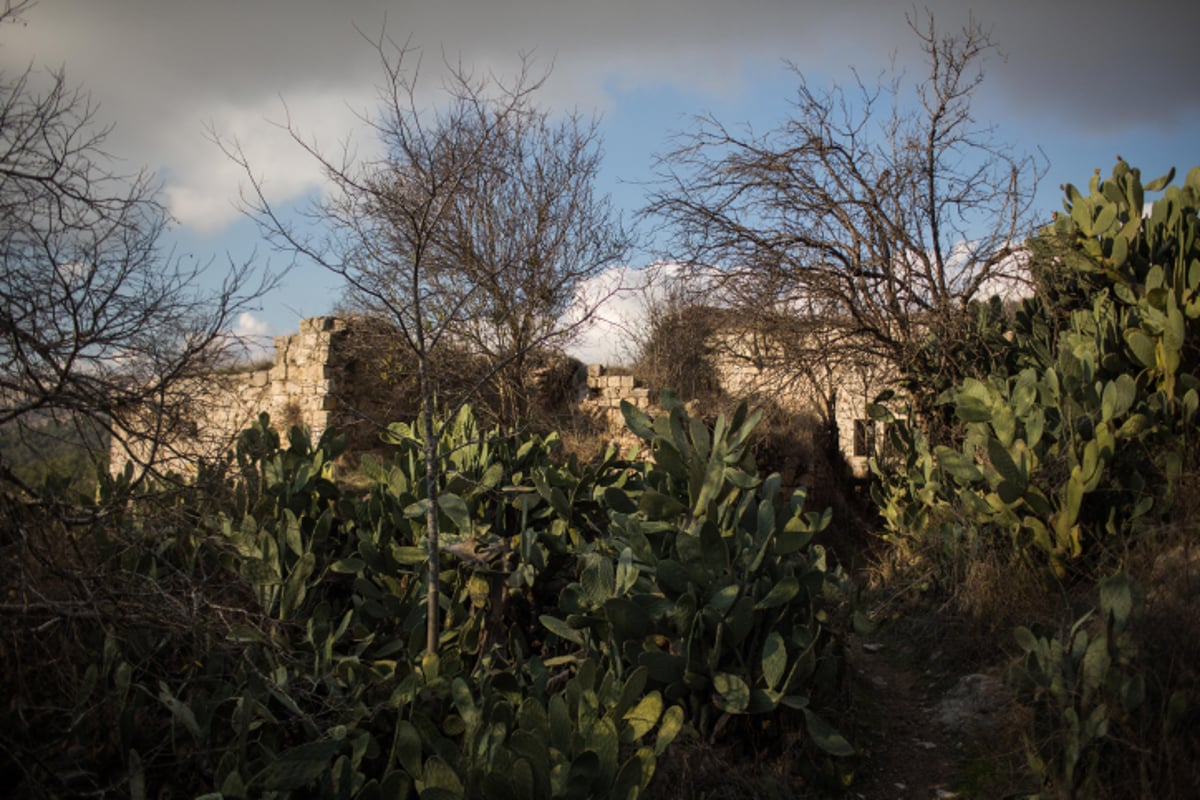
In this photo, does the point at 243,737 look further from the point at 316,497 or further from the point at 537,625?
the point at 316,497

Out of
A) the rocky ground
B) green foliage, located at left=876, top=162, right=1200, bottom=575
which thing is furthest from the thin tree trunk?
green foliage, located at left=876, top=162, right=1200, bottom=575

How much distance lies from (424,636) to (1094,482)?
358 cm

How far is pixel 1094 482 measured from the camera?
4.58m

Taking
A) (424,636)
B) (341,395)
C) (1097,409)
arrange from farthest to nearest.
Result: (341,395)
(1097,409)
(424,636)

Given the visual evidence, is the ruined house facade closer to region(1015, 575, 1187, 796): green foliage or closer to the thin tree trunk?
the thin tree trunk

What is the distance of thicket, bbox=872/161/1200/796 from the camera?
10.3 ft

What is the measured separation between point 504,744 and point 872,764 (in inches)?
68.6

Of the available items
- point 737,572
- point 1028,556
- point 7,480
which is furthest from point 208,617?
point 1028,556

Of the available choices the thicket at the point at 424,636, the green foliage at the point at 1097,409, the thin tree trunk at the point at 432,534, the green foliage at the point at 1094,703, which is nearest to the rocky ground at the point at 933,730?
the green foliage at the point at 1094,703

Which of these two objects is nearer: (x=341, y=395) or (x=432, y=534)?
(x=432, y=534)

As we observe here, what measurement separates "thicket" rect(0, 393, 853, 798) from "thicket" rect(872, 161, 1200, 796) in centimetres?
94

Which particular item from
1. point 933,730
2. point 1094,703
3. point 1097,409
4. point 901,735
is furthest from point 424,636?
point 1097,409

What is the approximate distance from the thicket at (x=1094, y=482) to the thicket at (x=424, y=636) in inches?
36.8

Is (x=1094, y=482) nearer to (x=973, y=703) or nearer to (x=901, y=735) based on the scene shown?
(x=973, y=703)
